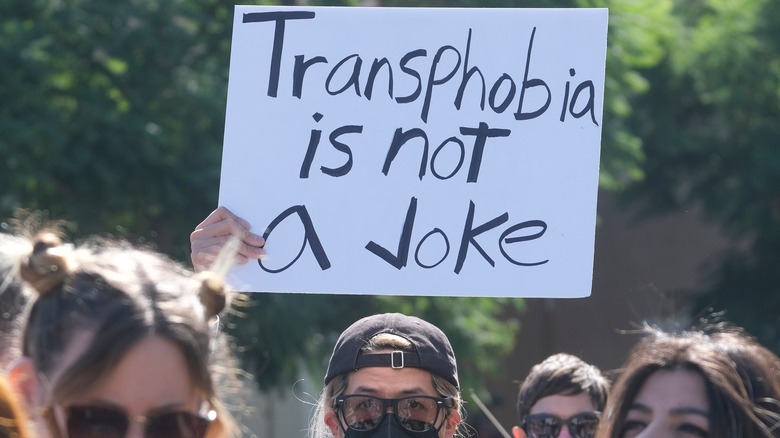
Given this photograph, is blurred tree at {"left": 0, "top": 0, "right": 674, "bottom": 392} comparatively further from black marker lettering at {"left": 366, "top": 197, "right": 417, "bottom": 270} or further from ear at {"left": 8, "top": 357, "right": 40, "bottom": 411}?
ear at {"left": 8, "top": 357, "right": 40, "bottom": 411}

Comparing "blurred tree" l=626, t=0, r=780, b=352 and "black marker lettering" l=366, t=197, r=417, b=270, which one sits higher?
"blurred tree" l=626, t=0, r=780, b=352

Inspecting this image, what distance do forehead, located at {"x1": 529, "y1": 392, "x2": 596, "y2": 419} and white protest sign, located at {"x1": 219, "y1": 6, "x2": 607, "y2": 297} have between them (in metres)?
0.82

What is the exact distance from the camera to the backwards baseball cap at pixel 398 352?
2.67 metres

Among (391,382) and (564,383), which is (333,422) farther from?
(564,383)

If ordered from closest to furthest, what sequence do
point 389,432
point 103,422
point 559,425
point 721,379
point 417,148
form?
point 103,422 → point 721,379 → point 389,432 → point 417,148 → point 559,425

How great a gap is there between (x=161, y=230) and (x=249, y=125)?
5434 millimetres

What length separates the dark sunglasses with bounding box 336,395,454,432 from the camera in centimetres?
261

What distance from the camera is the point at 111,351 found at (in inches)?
63.7

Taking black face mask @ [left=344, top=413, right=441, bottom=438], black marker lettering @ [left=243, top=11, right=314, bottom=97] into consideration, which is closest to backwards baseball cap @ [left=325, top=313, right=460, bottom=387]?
black face mask @ [left=344, top=413, right=441, bottom=438]

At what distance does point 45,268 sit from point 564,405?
6.77 ft

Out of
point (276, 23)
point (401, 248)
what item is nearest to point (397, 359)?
point (401, 248)

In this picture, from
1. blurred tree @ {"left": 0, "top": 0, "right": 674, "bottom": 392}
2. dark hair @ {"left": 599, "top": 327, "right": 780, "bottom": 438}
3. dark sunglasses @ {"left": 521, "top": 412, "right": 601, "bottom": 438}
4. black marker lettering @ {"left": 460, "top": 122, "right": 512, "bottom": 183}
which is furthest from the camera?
blurred tree @ {"left": 0, "top": 0, "right": 674, "bottom": 392}

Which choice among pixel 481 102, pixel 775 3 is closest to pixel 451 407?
pixel 481 102

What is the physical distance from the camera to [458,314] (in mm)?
8602
